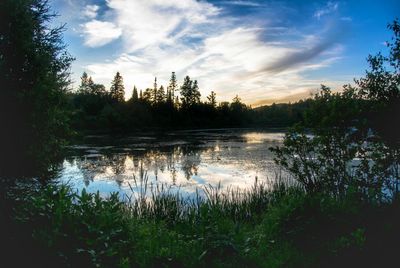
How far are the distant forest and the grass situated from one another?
4944cm

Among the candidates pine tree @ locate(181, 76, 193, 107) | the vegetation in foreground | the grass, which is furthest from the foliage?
pine tree @ locate(181, 76, 193, 107)

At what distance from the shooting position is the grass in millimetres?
4586

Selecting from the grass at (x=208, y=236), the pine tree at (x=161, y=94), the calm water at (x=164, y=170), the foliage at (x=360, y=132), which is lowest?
the calm water at (x=164, y=170)

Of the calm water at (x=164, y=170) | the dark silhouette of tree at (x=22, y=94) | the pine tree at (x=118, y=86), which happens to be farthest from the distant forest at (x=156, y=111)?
the dark silhouette of tree at (x=22, y=94)

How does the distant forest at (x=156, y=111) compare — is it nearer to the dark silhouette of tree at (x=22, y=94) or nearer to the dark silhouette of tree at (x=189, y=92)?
the dark silhouette of tree at (x=189, y=92)

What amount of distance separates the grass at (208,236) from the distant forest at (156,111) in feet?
162

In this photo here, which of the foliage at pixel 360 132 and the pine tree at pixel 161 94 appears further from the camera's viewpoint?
the pine tree at pixel 161 94

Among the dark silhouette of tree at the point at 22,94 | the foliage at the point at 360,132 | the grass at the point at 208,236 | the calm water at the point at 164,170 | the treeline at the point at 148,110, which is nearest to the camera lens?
the grass at the point at 208,236

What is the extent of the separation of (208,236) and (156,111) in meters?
90.5

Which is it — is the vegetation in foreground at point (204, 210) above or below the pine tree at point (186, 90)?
below

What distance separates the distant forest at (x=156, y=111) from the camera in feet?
245

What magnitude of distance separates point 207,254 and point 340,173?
527 centimetres

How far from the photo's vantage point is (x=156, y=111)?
9456cm

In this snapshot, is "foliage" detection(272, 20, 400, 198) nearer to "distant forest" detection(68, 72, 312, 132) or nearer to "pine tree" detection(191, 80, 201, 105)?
"distant forest" detection(68, 72, 312, 132)
